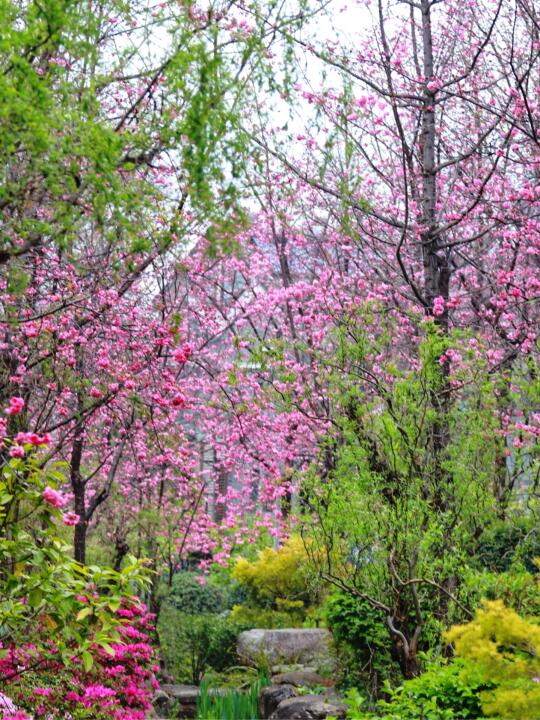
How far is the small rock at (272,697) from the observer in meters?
8.97

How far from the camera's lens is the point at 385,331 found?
707cm

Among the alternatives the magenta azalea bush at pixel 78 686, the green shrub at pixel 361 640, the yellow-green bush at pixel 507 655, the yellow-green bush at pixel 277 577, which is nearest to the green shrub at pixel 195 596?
the yellow-green bush at pixel 277 577

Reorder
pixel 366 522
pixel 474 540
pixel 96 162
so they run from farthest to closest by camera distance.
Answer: pixel 474 540 → pixel 366 522 → pixel 96 162

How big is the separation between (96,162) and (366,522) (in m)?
3.68

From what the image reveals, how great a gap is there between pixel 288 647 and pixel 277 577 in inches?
55.0

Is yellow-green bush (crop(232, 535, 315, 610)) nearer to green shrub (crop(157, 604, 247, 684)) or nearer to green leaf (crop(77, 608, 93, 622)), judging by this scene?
green shrub (crop(157, 604, 247, 684))

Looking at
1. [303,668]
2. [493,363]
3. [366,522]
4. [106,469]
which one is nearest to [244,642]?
[303,668]

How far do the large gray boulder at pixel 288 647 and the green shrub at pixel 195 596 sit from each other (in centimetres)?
264

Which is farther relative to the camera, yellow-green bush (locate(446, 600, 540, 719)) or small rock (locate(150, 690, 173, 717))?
small rock (locate(150, 690, 173, 717))

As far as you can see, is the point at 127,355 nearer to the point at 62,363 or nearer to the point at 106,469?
the point at 62,363

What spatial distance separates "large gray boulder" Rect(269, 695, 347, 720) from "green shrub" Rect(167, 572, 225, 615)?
5.40 metres

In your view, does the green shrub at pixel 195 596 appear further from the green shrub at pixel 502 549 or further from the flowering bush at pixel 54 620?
the green shrub at pixel 502 549

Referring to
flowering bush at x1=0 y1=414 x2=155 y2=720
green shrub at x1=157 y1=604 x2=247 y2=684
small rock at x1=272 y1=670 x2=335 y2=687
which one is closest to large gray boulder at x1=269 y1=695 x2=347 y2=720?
small rock at x1=272 y1=670 x2=335 y2=687

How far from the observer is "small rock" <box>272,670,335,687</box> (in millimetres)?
9633
